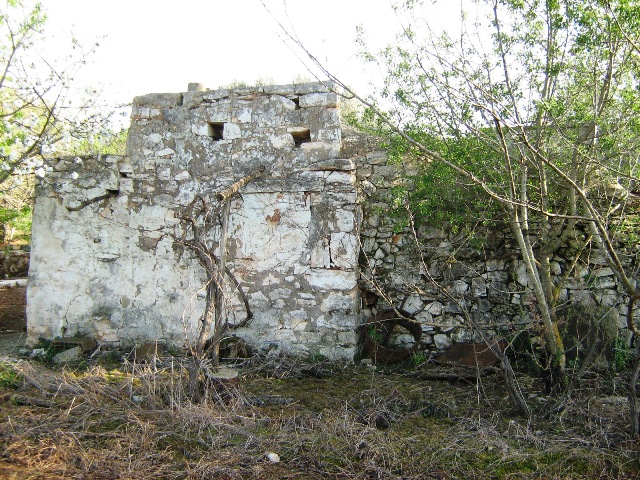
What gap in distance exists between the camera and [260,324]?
6004mm

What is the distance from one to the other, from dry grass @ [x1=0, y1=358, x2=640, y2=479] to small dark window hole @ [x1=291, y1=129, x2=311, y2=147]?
9.11 ft

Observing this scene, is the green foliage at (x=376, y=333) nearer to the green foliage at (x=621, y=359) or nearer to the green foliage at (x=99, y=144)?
the green foliage at (x=621, y=359)

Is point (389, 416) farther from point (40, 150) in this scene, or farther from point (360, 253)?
point (40, 150)

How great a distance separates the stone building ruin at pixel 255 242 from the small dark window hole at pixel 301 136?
0.05 feet

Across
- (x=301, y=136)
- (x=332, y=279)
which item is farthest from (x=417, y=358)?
(x=301, y=136)

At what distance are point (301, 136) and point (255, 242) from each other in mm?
1350

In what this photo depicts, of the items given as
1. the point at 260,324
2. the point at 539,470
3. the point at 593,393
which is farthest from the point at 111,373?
the point at 593,393

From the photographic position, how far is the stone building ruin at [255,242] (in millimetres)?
5914

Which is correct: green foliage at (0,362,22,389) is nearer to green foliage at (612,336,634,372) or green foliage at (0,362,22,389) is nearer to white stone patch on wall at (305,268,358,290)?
white stone patch on wall at (305,268,358,290)

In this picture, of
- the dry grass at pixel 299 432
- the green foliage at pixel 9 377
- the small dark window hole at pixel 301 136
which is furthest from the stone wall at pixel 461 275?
Answer: the green foliage at pixel 9 377

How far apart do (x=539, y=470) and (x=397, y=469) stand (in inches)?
36.8

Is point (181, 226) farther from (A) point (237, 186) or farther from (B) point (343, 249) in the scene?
(B) point (343, 249)

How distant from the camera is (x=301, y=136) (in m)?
6.14

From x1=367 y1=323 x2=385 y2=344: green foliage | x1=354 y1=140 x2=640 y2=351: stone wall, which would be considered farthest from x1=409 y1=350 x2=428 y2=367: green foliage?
x1=367 y1=323 x2=385 y2=344: green foliage
